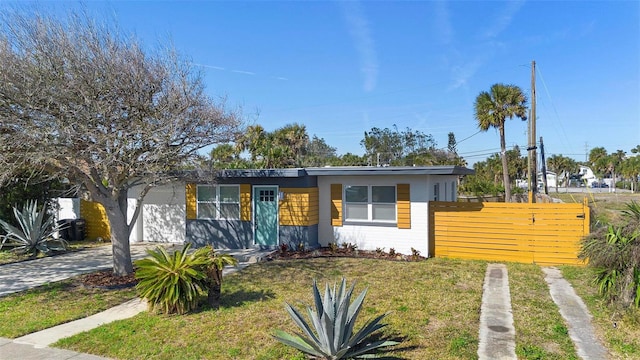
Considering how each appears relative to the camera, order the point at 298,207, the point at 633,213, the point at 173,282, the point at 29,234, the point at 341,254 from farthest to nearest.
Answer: the point at 298,207, the point at 341,254, the point at 29,234, the point at 633,213, the point at 173,282

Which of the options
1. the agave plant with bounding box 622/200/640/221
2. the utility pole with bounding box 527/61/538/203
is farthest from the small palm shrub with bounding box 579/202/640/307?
the utility pole with bounding box 527/61/538/203

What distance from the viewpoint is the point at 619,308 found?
20.3 ft

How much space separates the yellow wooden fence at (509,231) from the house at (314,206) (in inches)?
21.7

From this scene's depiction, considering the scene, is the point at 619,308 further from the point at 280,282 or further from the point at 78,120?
the point at 78,120

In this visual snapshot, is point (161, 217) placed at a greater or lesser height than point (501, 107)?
lesser

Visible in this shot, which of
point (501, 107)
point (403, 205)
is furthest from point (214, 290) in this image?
point (501, 107)

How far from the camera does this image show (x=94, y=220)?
50.0 feet

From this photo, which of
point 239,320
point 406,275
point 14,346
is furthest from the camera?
point 406,275

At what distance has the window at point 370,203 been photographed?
1188cm

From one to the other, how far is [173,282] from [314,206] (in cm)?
659

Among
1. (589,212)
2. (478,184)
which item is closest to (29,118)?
(589,212)

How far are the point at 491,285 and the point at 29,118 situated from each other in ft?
31.0

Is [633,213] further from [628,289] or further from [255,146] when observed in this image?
[255,146]

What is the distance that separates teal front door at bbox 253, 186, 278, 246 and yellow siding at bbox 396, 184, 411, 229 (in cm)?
369
